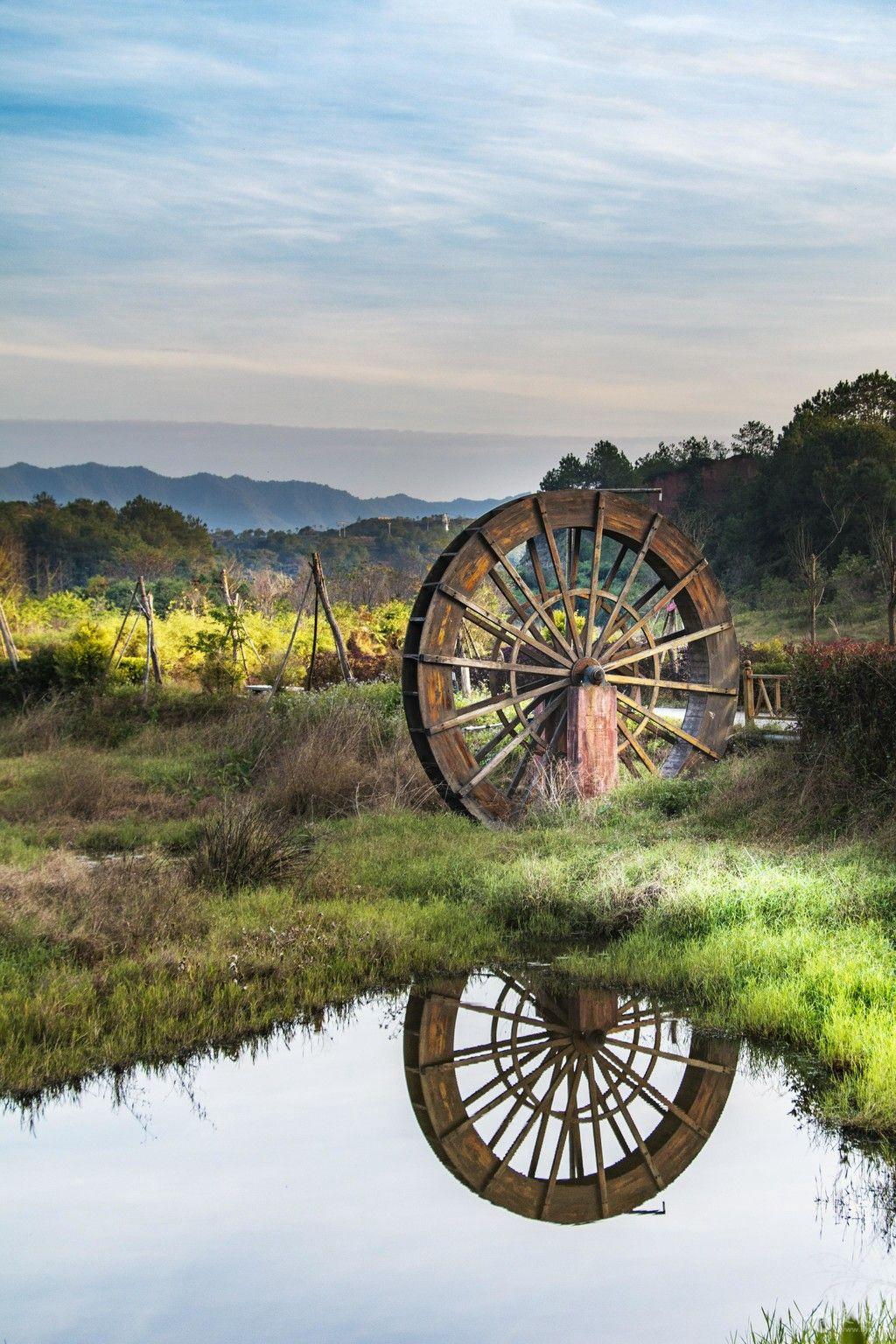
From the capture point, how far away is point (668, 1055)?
616 centimetres

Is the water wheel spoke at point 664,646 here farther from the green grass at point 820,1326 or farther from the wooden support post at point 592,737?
the green grass at point 820,1326

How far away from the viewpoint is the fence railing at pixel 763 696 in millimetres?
16391

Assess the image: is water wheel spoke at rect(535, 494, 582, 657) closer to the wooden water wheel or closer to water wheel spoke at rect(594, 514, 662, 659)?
the wooden water wheel

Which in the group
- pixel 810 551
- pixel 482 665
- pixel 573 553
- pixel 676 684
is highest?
pixel 810 551

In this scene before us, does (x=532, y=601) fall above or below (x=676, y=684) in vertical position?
above

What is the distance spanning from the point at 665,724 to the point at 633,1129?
773 centimetres

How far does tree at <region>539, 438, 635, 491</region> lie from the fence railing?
29.2 metres

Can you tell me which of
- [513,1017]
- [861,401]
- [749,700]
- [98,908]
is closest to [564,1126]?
[513,1017]

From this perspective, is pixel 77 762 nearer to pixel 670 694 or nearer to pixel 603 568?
pixel 670 694

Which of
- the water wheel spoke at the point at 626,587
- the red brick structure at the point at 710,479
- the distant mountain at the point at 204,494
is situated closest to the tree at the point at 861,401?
the red brick structure at the point at 710,479

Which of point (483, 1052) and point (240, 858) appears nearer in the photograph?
point (483, 1052)

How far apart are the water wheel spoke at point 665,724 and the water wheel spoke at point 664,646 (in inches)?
14.0

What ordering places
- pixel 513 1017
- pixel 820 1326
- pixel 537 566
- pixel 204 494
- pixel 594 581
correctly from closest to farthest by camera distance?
pixel 820 1326 → pixel 513 1017 → pixel 594 581 → pixel 537 566 → pixel 204 494

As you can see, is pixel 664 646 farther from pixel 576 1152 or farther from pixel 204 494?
pixel 204 494
